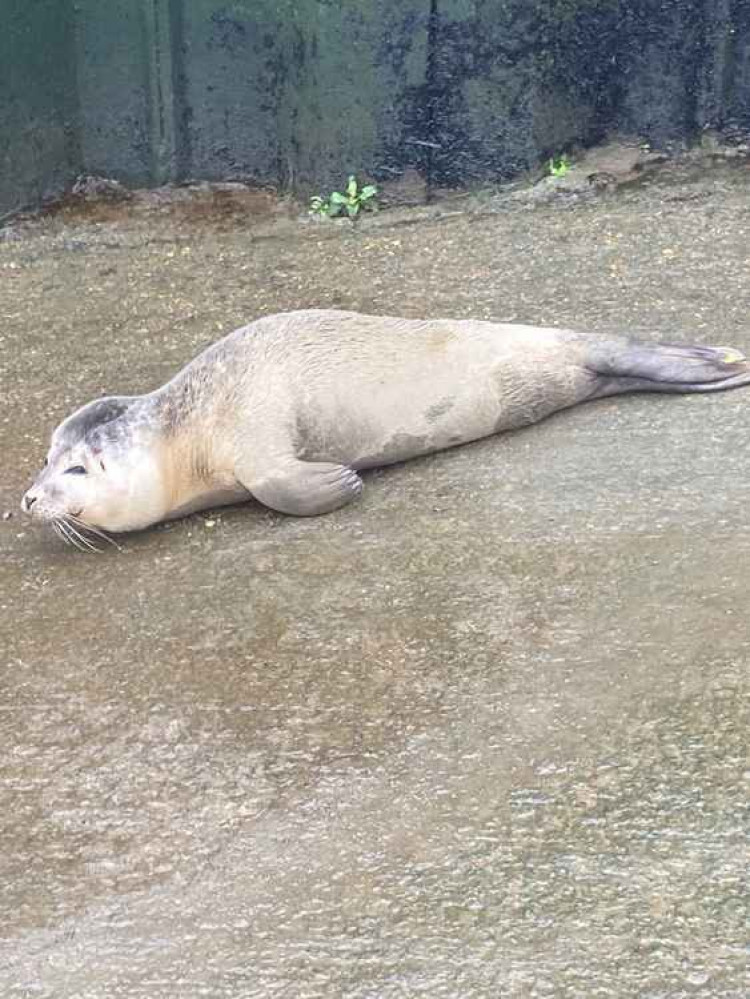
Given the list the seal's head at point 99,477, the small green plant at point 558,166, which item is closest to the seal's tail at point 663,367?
the seal's head at point 99,477

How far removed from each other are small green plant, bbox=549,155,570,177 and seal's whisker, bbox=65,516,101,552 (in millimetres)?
2802

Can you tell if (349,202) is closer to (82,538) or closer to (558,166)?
→ (558,166)

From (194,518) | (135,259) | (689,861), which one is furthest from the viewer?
(135,259)

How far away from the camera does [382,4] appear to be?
553 centimetres

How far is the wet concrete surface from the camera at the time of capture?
232 cm

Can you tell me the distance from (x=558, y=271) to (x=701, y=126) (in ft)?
3.96

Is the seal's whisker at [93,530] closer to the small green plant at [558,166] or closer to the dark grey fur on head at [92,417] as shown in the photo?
the dark grey fur on head at [92,417]

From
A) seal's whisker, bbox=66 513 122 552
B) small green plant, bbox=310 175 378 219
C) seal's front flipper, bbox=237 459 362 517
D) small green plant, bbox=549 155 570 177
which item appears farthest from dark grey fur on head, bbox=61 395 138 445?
small green plant, bbox=549 155 570 177

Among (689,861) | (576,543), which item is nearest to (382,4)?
(576,543)

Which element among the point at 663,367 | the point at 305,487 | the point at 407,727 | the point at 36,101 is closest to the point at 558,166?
the point at 663,367

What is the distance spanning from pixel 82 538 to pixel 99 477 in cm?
17

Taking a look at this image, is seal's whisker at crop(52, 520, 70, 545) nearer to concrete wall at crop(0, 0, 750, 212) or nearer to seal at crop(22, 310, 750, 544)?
seal at crop(22, 310, 750, 544)

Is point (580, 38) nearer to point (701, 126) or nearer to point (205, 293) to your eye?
point (701, 126)

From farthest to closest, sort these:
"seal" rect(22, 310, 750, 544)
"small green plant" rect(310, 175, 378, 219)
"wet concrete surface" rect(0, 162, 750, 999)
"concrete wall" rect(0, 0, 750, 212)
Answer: "small green plant" rect(310, 175, 378, 219)
"concrete wall" rect(0, 0, 750, 212)
"seal" rect(22, 310, 750, 544)
"wet concrete surface" rect(0, 162, 750, 999)
